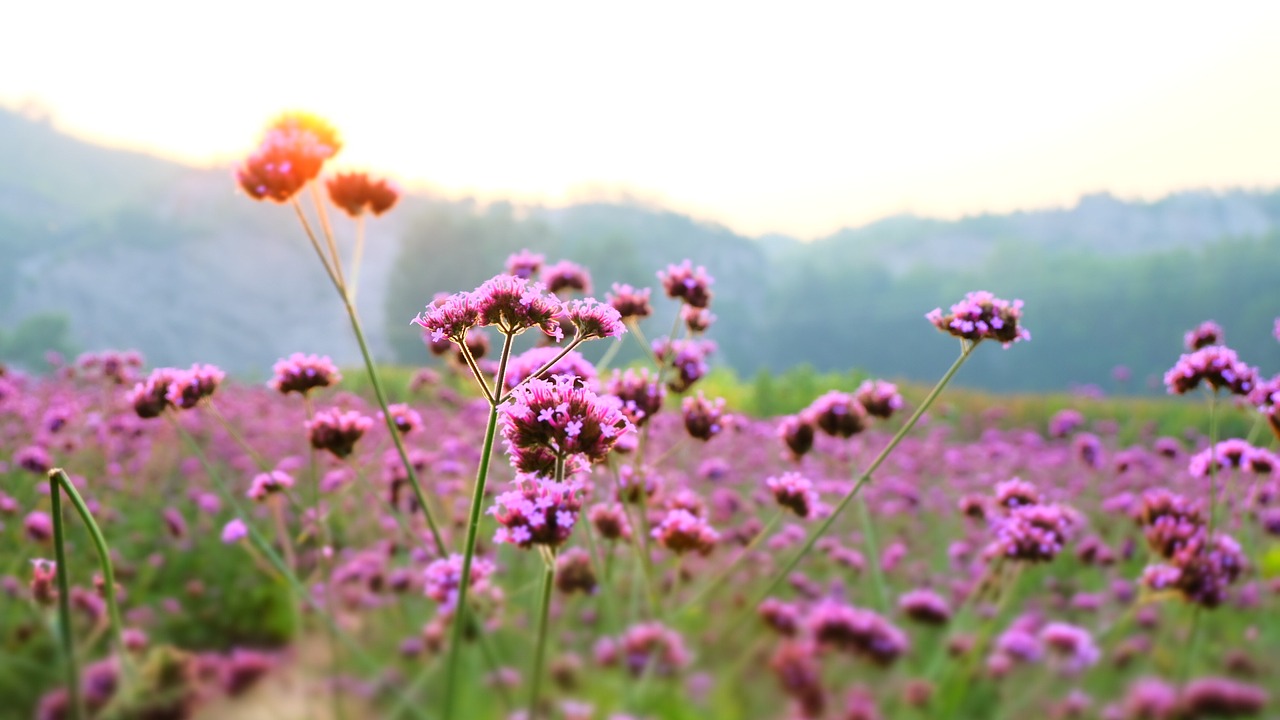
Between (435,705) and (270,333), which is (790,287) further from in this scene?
(435,705)

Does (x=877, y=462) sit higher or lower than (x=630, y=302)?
lower

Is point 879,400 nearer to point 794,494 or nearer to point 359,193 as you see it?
point 794,494

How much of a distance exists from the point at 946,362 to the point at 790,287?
1367 cm

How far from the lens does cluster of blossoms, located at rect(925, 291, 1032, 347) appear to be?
205cm

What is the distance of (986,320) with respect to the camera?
2072mm

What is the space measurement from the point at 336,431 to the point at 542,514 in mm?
1178

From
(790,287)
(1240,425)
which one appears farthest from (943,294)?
(1240,425)

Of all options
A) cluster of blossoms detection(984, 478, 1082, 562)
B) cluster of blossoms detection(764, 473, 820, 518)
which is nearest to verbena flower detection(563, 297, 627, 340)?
cluster of blossoms detection(764, 473, 820, 518)

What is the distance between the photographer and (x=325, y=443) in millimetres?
2312

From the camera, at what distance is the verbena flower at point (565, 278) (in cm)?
317

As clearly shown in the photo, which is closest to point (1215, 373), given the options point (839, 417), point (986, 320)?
point (986, 320)

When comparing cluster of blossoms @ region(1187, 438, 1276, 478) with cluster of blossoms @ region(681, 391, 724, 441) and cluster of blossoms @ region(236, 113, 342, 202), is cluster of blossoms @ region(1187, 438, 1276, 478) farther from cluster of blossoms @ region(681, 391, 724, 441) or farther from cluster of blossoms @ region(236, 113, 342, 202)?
cluster of blossoms @ region(236, 113, 342, 202)

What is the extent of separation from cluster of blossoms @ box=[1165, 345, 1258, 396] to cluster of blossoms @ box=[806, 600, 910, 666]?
149cm

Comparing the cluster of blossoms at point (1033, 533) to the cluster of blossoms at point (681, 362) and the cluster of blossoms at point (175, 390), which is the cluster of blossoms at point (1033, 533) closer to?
the cluster of blossoms at point (681, 362)
